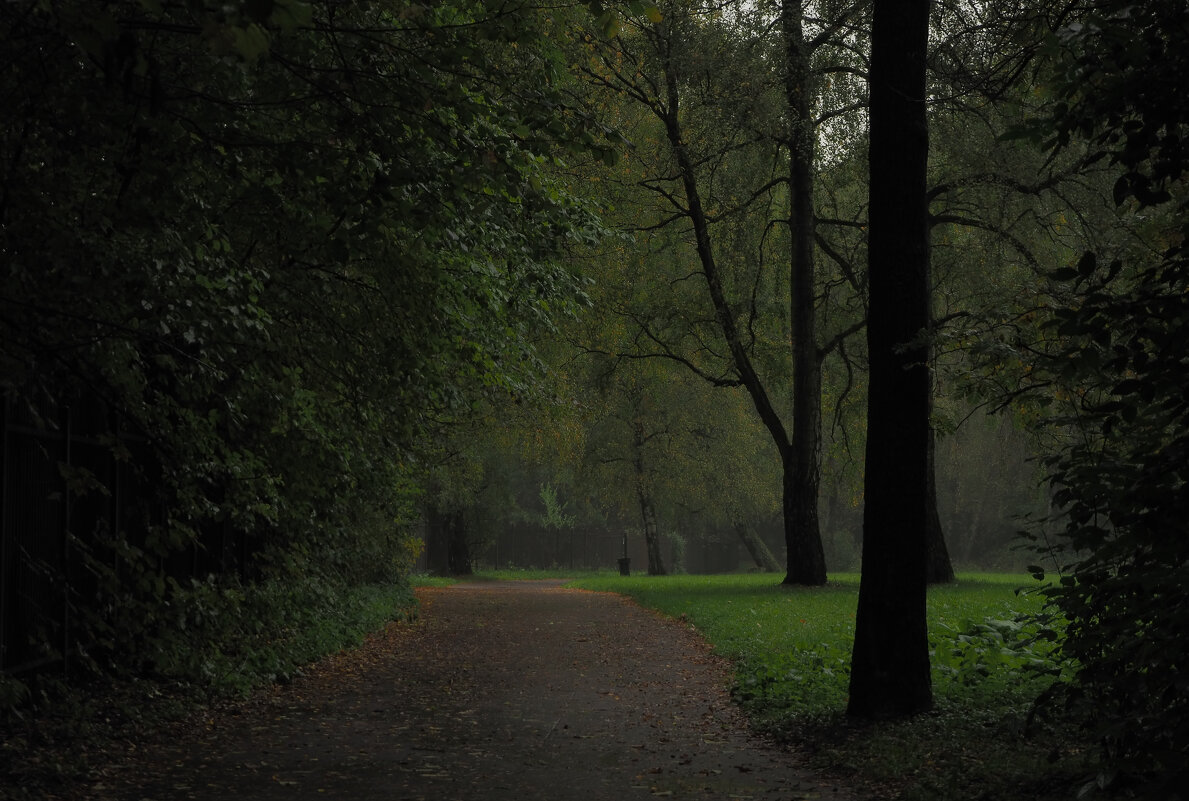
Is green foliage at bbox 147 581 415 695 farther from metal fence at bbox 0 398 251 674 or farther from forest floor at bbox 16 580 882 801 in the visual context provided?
metal fence at bbox 0 398 251 674

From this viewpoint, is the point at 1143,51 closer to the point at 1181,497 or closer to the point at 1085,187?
the point at 1181,497

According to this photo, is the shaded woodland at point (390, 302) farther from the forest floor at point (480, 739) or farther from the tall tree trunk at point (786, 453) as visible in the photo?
the tall tree trunk at point (786, 453)

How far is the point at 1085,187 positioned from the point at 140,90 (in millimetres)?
16497

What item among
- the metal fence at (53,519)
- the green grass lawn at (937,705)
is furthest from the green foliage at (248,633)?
the green grass lawn at (937,705)

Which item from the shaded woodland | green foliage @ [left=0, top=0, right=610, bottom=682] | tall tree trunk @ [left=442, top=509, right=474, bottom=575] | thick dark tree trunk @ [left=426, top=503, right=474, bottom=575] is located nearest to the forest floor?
the shaded woodland

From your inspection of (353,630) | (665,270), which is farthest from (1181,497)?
(665,270)

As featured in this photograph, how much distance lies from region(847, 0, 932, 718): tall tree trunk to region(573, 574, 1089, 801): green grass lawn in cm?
49

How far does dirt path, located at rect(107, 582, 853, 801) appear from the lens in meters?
6.83

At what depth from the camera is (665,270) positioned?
29.6 meters

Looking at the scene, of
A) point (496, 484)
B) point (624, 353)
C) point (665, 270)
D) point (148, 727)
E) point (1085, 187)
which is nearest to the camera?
point (148, 727)

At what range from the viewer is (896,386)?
27.7 ft

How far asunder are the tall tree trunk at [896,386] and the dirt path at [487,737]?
119cm

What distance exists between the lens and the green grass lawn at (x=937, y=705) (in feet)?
20.7

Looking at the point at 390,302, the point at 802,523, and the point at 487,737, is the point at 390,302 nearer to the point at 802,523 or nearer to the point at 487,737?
the point at 487,737
